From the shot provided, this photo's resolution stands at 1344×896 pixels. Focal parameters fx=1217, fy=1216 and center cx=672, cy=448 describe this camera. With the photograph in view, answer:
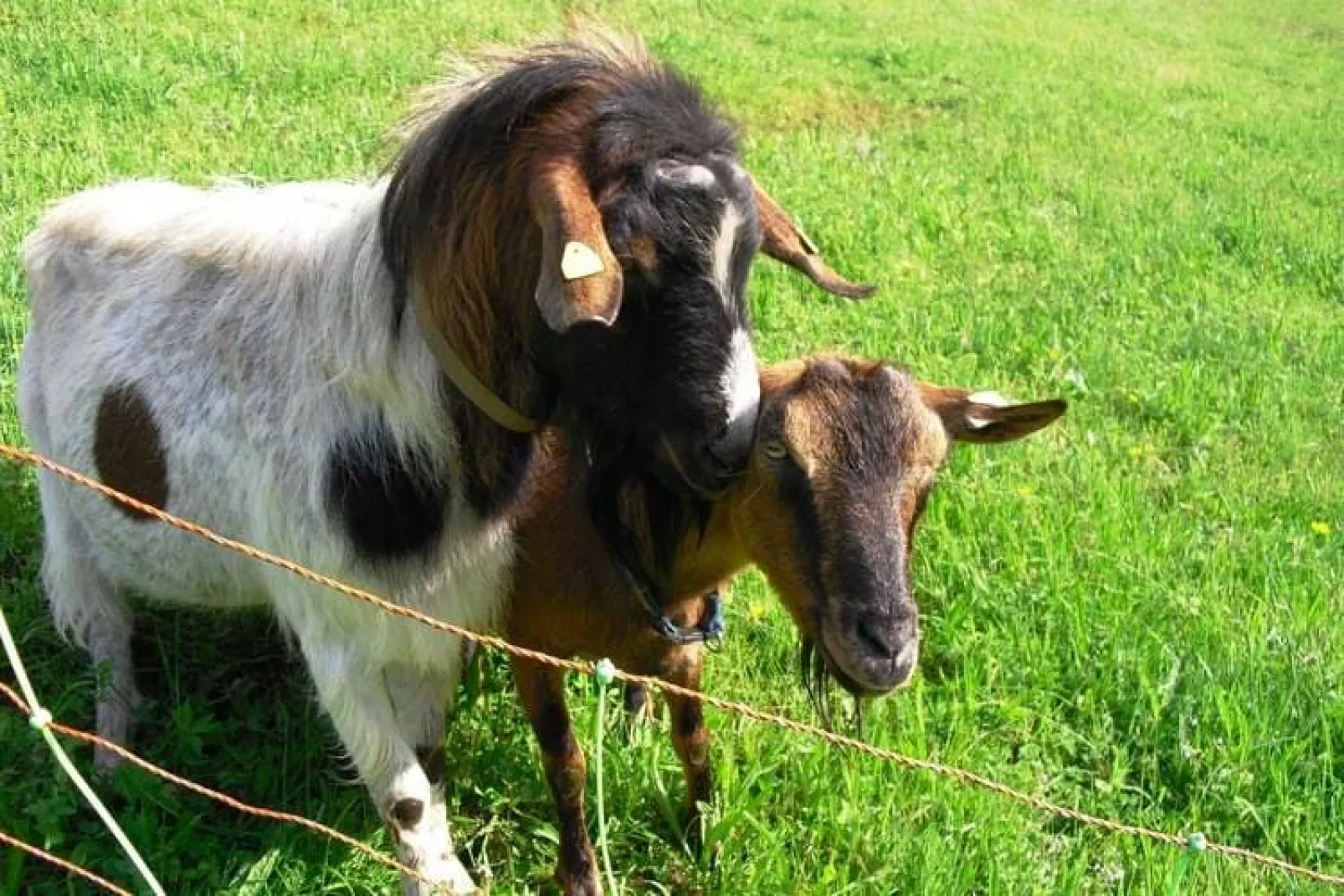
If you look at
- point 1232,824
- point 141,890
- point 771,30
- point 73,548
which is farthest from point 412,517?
point 771,30

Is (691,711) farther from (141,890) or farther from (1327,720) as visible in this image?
(1327,720)

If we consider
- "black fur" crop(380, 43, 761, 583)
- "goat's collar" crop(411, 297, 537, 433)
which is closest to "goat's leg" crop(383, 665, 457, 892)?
"black fur" crop(380, 43, 761, 583)

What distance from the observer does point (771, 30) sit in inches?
532

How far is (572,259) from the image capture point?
186 cm

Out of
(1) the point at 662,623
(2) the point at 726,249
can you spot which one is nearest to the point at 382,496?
(1) the point at 662,623

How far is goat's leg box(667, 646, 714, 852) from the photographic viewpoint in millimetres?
3113

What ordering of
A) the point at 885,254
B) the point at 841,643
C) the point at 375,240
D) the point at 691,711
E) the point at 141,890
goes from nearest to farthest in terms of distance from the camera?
1. the point at 841,643
2. the point at 375,240
3. the point at 141,890
4. the point at 691,711
5. the point at 885,254

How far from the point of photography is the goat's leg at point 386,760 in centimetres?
288

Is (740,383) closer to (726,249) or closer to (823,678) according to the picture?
(726,249)

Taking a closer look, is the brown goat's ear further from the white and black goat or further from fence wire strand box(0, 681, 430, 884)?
fence wire strand box(0, 681, 430, 884)

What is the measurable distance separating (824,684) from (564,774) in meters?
0.71

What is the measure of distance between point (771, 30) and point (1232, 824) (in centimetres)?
1168

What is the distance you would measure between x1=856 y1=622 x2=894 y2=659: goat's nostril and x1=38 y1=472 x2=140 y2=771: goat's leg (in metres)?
2.28

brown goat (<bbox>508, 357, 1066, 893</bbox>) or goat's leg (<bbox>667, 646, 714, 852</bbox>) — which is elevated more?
brown goat (<bbox>508, 357, 1066, 893</bbox>)
